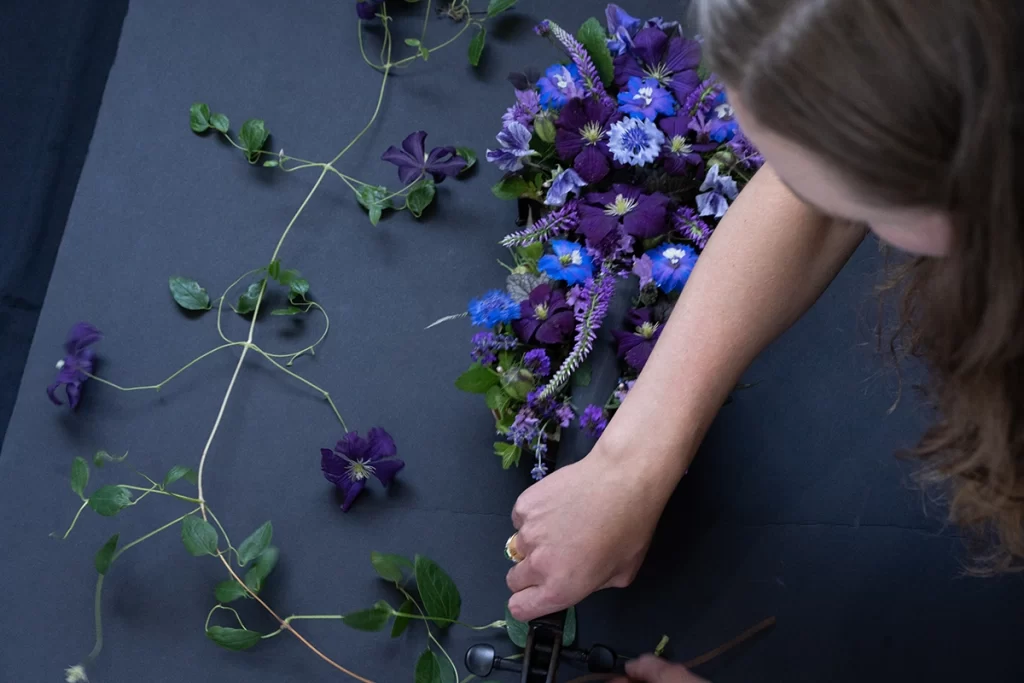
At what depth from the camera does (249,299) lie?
1.01 m

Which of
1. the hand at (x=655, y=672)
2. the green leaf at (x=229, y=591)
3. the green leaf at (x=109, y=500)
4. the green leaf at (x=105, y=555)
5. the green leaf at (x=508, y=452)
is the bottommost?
the green leaf at (x=105, y=555)

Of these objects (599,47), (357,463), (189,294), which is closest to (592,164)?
(599,47)

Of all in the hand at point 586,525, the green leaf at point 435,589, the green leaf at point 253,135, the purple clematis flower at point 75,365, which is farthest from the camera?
the green leaf at point 253,135

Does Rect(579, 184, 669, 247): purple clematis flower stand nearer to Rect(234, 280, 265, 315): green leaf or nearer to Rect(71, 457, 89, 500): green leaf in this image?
Rect(234, 280, 265, 315): green leaf

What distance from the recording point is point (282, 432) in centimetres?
97

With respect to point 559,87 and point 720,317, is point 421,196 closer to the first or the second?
point 559,87

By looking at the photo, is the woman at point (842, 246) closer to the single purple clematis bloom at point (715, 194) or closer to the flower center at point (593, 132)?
the single purple clematis bloom at point (715, 194)

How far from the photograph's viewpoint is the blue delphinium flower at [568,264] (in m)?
0.84

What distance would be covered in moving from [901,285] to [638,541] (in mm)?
390

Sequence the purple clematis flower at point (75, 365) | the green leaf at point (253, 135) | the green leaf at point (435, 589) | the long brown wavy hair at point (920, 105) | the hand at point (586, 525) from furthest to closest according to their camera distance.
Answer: the green leaf at point (253, 135) < the purple clematis flower at point (75, 365) < the green leaf at point (435, 589) < the hand at point (586, 525) < the long brown wavy hair at point (920, 105)

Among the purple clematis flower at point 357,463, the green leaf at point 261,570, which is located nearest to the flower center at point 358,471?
the purple clematis flower at point 357,463

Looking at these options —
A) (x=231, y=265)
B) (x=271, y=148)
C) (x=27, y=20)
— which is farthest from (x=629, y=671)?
(x=27, y=20)

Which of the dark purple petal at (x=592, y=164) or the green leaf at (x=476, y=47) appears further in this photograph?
the green leaf at (x=476, y=47)

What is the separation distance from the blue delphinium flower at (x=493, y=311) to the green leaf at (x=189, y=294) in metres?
0.37
